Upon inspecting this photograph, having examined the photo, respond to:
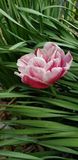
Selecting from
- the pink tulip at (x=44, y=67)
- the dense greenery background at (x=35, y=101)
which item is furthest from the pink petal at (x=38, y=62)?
the dense greenery background at (x=35, y=101)

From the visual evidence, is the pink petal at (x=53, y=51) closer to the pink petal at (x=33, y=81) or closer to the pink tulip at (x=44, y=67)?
the pink tulip at (x=44, y=67)

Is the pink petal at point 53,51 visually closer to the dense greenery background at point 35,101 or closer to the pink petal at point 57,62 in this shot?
the pink petal at point 57,62

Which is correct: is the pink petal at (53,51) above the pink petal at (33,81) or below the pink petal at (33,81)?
above

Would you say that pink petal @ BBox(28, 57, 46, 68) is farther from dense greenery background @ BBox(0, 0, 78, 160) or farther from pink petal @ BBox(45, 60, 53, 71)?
dense greenery background @ BBox(0, 0, 78, 160)

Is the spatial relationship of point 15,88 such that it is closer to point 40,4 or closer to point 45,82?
point 45,82

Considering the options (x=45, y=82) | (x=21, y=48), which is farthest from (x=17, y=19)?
(x=45, y=82)

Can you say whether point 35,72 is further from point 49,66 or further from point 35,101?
point 35,101

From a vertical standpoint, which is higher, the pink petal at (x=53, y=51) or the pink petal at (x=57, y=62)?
the pink petal at (x=53, y=51)
